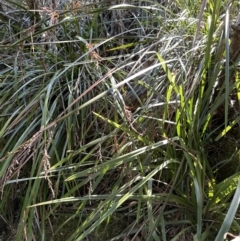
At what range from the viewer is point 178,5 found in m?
1.84

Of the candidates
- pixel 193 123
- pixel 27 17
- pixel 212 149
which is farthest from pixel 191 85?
pixel 27 17

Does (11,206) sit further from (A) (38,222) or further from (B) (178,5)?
(B) (178,5)

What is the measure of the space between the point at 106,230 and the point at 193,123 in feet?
1.35

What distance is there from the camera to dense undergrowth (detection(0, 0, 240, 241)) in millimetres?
1316

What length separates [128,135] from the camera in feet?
4.51

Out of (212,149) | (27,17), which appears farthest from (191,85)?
(27,17)

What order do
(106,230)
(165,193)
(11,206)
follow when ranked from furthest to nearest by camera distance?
(11,206) < (106,230) < (165,193)

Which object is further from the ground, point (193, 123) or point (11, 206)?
point (193, 123)

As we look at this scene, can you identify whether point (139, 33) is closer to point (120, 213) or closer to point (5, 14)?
point (5, 14)

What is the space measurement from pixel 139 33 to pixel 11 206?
76 cm

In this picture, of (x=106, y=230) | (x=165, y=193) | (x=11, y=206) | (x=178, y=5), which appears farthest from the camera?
(x=178, y=5)

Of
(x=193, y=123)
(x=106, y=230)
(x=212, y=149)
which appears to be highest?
(x=193, y=123)

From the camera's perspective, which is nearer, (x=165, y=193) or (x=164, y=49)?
(x=165, y=193)

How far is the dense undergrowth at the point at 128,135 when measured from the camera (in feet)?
4.32
